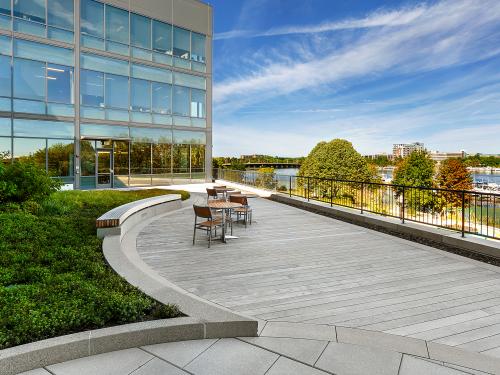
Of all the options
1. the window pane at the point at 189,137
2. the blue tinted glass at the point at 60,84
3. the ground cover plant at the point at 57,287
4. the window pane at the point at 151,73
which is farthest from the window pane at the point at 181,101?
the ground cover plant at the point at 57,287

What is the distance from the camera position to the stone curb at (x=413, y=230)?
Answer: 7.17 meters

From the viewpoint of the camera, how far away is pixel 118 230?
812 cm

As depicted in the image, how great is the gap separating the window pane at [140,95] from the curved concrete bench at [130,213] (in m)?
12.0

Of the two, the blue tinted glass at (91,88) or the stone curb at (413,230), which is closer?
the stone curb at (413,230)

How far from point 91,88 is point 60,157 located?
4521mm

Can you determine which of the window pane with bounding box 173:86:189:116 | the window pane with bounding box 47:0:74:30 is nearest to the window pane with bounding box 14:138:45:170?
the window pane with bounding box 47:0:74:30

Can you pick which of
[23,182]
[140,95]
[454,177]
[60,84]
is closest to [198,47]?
[140,95]

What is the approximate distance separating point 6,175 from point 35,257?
5491 mm

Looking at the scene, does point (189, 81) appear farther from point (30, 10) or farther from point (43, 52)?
point (30, 10)

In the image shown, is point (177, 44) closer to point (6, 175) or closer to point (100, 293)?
point (6, 175)

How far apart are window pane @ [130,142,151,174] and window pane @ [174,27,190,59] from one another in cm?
717

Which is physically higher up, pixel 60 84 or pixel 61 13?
pixel 61 13

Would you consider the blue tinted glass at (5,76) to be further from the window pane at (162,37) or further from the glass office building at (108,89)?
the window pane at (162,37)

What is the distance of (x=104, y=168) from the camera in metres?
23.0
